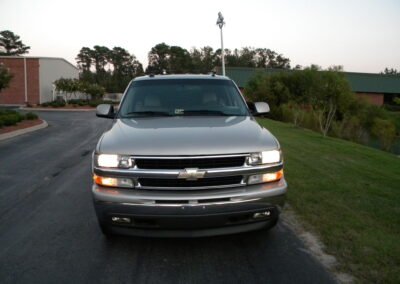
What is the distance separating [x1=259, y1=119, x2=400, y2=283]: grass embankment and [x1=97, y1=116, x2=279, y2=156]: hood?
1363mm

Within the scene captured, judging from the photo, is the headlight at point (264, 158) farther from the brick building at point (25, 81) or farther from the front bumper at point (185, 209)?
the brick building at point (25, 81)

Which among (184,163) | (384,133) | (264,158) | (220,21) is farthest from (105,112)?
(384,133)

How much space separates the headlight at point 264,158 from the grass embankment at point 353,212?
1.13 metres

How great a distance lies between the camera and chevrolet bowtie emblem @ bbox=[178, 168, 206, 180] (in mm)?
3547

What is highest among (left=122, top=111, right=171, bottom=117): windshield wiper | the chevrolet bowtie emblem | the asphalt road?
(left=122, top=111, right=171, bottom=117): windshield wiper

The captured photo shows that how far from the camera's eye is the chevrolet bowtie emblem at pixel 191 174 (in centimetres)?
355

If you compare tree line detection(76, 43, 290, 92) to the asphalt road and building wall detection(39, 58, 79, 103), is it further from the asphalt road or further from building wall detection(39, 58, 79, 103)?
the asphalt road

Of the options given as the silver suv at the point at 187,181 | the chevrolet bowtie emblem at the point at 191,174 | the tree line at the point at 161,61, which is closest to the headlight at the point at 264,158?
the silver suv at the point at 187,181

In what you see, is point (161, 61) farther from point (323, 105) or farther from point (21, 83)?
point (323, 105)

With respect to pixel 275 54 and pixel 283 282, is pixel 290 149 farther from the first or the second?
pixel 275 54

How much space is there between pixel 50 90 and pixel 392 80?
47994 millimetres

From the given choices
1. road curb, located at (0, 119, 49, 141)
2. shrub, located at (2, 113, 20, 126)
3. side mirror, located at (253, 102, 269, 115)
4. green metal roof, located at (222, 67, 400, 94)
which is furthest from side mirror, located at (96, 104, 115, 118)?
green metal roof, located at (222, 67, 400, 94)

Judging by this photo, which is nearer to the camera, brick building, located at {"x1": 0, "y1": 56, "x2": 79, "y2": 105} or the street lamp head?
the street lamp head

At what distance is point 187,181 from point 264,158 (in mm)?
792
